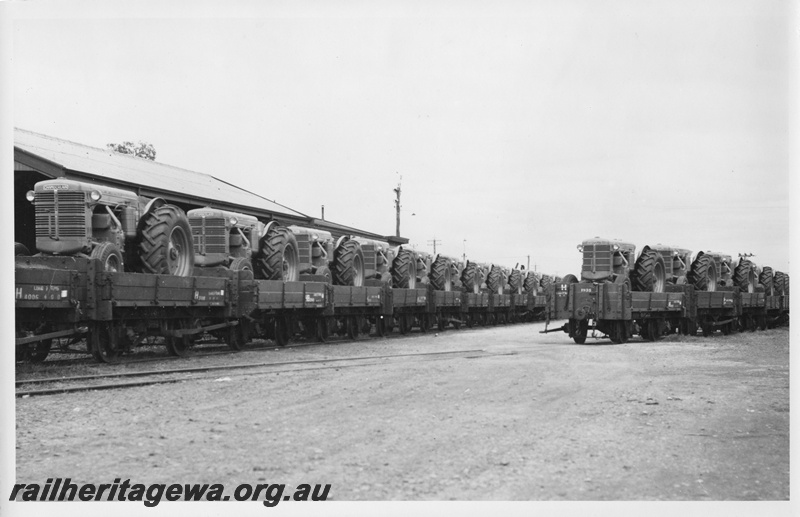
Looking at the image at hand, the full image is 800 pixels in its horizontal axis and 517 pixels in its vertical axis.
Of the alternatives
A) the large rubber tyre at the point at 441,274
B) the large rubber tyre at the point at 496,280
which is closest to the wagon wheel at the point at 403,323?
the large rubber tyre at the point at 441,274

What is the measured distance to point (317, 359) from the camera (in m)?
16.3

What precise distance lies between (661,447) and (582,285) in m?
14.4

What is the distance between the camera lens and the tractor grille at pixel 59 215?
544 inches

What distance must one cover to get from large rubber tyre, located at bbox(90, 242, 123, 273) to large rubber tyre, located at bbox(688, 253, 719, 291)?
2069cm

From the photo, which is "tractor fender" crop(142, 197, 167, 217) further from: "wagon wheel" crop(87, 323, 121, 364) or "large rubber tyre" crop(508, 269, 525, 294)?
"large rubber tyre" crop(508, 269, 525, 294)

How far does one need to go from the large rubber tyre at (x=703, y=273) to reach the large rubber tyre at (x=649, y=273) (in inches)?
134

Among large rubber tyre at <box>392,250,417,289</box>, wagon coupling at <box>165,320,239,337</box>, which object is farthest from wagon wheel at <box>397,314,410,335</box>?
wagon coupling at <box>165,320,239,337</box>

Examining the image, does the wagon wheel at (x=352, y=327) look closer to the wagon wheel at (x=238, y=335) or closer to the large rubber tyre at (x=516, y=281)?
the wagon wheel at (x=238, y=335)

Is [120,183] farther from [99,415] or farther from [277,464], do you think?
[277,464]

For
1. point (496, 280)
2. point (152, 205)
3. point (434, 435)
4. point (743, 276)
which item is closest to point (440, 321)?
point (496, 280)

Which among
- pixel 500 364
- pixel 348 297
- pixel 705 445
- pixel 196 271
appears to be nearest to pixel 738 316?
pixel 348 297

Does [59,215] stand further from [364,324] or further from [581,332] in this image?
[581,332]

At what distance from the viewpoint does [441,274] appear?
31953 mm

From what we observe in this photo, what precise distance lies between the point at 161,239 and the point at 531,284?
32414 mm
